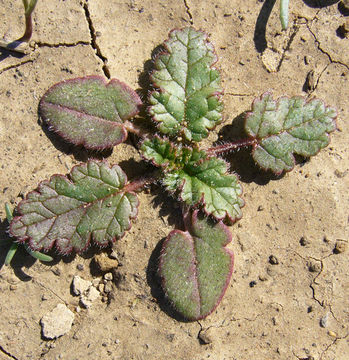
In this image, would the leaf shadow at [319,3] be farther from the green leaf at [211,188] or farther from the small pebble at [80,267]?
the small pebble at [80,267]

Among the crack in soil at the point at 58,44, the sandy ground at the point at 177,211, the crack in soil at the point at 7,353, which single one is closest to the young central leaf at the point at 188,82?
the sandy ground at the point at 177,211

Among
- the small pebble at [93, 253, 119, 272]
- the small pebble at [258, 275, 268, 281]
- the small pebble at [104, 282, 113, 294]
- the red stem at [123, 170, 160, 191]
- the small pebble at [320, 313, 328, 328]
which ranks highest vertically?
the red stem at [123, 170, 160, 191]

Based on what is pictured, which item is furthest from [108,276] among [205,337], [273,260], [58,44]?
[58,44]

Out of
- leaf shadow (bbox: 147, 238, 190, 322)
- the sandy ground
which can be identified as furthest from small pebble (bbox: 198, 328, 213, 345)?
leaf shadow (bbox: 147, 238, 190, 322)

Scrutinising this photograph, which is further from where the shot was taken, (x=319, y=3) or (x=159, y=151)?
(x=319, y=3)

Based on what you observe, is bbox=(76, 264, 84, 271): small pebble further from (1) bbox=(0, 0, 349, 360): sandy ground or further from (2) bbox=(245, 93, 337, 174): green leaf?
(2) bbox=(245, 93, 337, 174): green leaf

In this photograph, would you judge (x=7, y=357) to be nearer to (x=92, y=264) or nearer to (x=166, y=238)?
(x=92, y=264)

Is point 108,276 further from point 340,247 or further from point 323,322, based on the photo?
point 340,247
